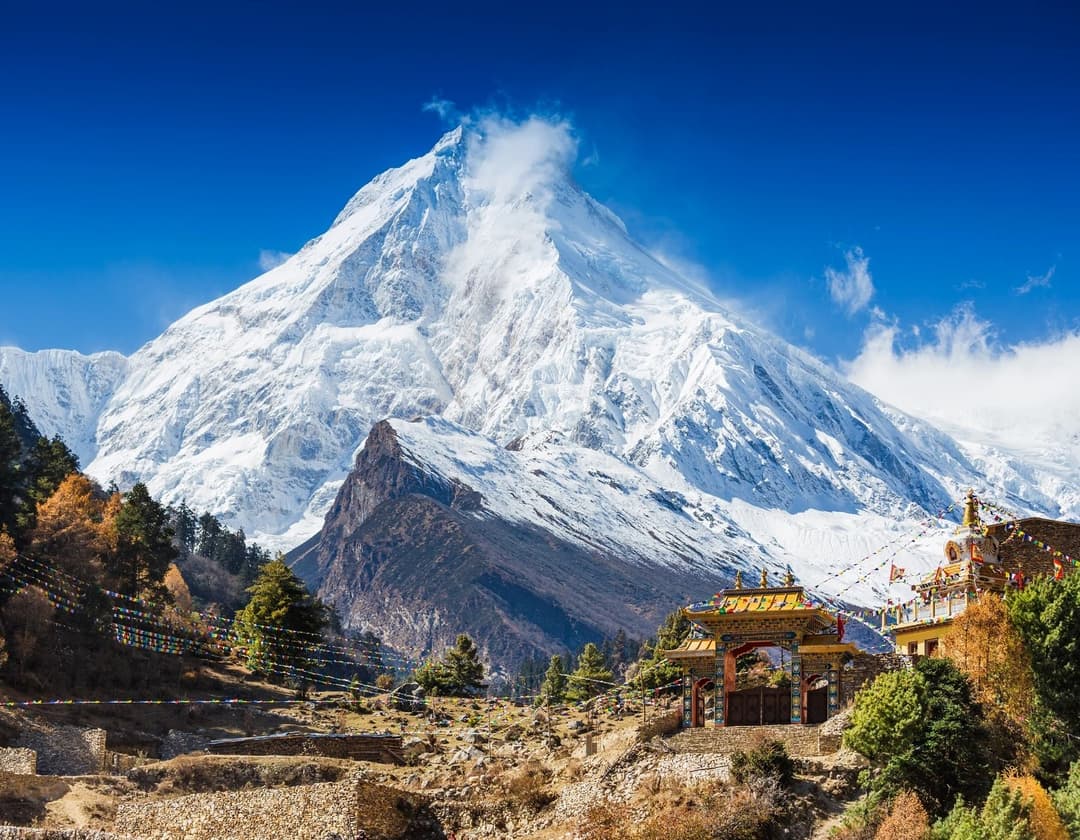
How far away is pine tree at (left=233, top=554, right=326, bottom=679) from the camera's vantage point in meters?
85.0

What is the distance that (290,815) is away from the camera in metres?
49.2

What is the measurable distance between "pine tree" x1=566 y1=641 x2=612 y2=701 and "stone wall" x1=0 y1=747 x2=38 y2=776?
3850 cm

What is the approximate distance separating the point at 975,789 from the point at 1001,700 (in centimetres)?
437

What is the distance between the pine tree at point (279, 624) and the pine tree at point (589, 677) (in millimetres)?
17180

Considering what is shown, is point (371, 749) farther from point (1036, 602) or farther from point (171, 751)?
point (1036, 602)

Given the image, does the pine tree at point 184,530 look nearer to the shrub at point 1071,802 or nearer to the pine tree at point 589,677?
the pine tree at point 589,677

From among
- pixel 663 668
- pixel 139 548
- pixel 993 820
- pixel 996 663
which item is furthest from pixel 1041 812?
pixel 139 548

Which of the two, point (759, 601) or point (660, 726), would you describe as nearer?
point (660, 726)

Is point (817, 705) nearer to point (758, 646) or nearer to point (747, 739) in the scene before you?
point (758, 646)

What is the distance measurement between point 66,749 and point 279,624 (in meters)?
25.1

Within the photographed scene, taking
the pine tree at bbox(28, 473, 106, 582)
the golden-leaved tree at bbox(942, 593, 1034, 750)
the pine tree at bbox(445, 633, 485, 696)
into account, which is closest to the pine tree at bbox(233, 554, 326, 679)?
the pine tree at bbox(445, 633, 485, 696)

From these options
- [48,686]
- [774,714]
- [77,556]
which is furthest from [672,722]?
[77,556]

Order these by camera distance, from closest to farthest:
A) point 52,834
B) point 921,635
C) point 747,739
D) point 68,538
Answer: point 52,834 → point 747,739 → point 921,635 → point 68,538

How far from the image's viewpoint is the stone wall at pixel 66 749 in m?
59.7
